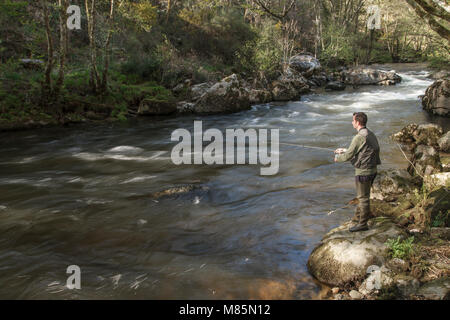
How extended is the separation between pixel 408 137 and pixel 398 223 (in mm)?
7129

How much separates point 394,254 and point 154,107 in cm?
1483

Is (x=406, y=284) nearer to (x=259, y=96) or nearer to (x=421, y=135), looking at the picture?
(x=421, y=135)

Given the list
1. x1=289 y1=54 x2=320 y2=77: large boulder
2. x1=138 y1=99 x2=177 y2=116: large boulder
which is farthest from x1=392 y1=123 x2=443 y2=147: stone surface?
x1=289 y1=54 x2=320 y2=77: large boulder

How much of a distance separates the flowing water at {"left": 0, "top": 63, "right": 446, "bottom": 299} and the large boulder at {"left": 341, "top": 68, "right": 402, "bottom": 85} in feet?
56.9

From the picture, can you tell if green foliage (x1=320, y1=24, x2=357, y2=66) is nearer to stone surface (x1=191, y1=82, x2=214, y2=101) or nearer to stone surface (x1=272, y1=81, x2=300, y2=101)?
stone surface (x1=272, y1=81, x2=300, y2=101)

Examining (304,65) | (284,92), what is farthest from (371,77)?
(284,92)

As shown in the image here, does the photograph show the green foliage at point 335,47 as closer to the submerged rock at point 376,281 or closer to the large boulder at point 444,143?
the large boulder at point 444,143

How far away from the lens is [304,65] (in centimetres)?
2870

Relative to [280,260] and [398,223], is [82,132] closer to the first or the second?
[280,260]

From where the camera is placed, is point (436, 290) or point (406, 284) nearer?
point (436, 290)

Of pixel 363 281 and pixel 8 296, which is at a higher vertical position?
pixel 363 281

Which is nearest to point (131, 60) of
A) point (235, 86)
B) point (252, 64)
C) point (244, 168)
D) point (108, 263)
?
point (235, 86)

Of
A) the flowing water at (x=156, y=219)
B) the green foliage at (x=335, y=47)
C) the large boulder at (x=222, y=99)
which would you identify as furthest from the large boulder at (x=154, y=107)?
the green foliage at (x=335, y=47)

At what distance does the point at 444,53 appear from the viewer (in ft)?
42.1
